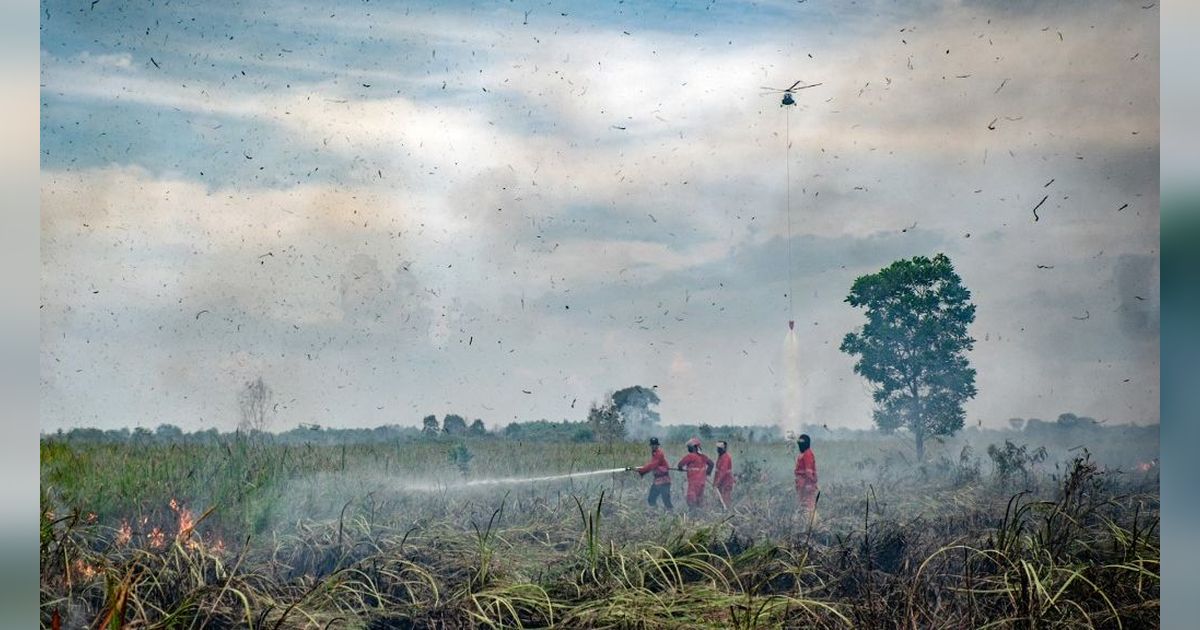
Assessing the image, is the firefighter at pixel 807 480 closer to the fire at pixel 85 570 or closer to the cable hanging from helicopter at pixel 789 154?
the cable hanging from helicopter at pixel 789 154

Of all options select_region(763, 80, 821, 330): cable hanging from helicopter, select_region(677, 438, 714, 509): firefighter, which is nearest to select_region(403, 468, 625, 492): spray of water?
select_region(677, 438, 714, 509): firefighter

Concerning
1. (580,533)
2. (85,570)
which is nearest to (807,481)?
(580,533)

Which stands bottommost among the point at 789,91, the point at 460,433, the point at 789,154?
the point at 460,433

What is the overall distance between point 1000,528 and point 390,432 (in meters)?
2.57

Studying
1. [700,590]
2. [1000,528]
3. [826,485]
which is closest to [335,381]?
[700,590]

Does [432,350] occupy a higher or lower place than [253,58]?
lower

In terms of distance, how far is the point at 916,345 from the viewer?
439 cm

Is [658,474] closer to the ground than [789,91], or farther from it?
closer to the ground

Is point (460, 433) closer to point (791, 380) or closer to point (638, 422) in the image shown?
point (638, 422)

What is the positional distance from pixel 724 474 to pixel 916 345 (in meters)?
0.96

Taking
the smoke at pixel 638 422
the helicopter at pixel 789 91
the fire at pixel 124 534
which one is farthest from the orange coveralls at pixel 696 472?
the fire at pixel 124 534

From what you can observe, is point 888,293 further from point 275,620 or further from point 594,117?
point 275,620

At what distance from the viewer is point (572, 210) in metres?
4.42

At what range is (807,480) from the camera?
435 cm
